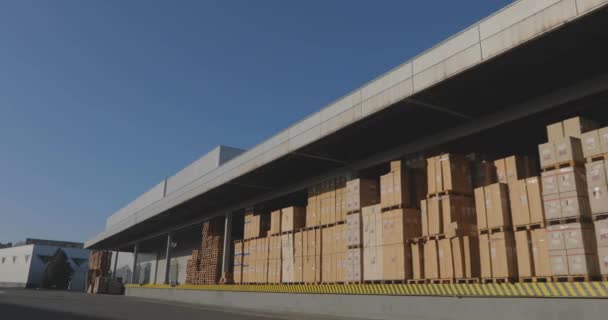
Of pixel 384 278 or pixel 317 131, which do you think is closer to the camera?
pixel 384 278

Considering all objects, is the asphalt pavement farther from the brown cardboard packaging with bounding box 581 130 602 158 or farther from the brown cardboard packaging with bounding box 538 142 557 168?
the brown cardboard packaging with bounding box 581 130 602 158

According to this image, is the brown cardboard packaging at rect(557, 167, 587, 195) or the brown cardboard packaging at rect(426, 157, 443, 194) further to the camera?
the brown cardboard packaging at rect(426, 157, 443, 194)

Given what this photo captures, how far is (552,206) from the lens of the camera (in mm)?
8508

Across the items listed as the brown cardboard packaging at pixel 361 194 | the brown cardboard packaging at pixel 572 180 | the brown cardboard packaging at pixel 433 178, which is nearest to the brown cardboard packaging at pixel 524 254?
the brown cardboard packaging at pixel 572 180

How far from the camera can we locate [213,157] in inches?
1273

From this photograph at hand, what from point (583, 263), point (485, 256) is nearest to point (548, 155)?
point (583, 263)

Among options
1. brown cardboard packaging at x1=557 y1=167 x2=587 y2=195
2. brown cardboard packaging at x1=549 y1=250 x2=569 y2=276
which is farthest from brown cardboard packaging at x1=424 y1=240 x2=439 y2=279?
brown cardboard packaging at x1=557 y1=167 x2=587 y2=195

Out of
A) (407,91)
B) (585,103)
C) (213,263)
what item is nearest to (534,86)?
(585,103)

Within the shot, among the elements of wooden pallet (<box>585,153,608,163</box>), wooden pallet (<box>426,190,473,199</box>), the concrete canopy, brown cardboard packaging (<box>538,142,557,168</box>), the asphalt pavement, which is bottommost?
the asphalt pavement

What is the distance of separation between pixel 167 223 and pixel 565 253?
27047 mm

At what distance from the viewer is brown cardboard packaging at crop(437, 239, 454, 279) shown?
1037cm

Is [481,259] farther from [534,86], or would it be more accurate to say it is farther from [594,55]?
[594,55]

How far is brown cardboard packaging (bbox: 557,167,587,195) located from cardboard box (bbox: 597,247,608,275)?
103 centimetres

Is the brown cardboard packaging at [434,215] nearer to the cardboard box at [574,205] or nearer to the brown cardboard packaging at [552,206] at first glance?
the brown cardboard packaging at [552,206]
